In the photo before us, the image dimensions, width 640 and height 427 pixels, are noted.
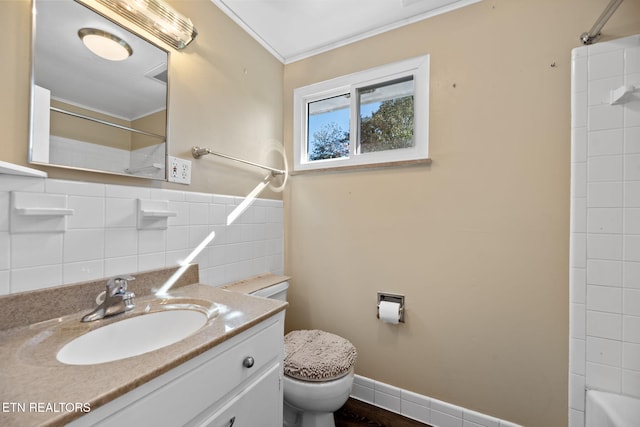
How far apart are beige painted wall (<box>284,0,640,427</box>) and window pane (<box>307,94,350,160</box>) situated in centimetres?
23

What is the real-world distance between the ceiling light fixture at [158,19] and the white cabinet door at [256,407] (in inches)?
58.9

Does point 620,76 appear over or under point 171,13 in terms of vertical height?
under

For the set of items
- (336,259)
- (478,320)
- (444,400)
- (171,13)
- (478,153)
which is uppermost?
(171,13)

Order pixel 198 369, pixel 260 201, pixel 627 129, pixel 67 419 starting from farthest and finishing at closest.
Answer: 1. pixel 260 201
2. pixel 627 129
3. pixel 198 369
4. pixel 67 419

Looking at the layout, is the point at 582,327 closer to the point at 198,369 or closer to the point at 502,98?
the point at 502,98

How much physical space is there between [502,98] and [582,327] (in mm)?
1131

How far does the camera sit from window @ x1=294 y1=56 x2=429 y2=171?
155cm

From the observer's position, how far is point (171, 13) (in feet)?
3.72

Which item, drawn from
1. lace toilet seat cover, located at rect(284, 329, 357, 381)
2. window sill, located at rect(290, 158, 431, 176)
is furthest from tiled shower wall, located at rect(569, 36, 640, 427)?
lace toilet seat cover, located at rect(284, 329, 357, 381)

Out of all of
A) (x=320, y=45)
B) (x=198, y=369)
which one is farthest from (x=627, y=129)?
(x=198, y=369)

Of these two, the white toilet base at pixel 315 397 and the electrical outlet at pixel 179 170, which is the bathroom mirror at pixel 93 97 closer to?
the electrical outlet at pixel 179 170

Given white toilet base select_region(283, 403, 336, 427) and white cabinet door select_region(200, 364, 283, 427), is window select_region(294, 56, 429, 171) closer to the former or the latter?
white cabinet door select_region(200, 364, 283, 427)

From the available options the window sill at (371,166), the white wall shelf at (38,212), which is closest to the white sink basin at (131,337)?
the white wall shelf at (38,212)

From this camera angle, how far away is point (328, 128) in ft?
6.24
